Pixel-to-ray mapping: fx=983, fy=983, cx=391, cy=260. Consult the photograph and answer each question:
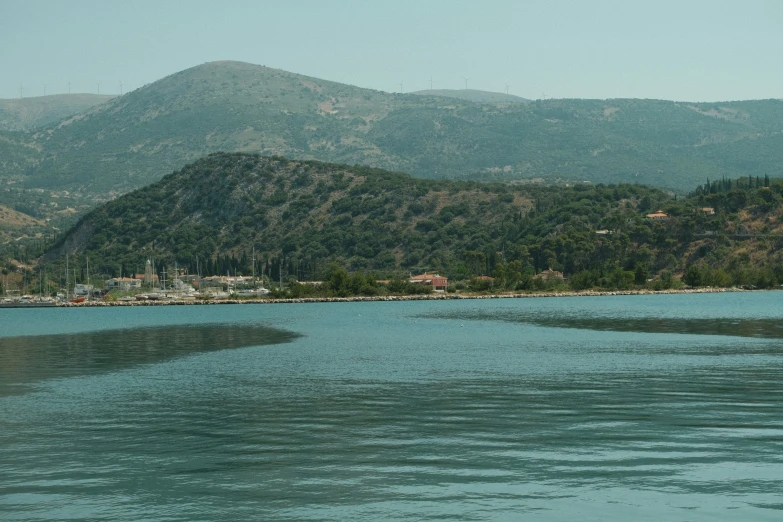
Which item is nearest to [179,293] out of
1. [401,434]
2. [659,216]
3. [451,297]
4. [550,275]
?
[451,297]

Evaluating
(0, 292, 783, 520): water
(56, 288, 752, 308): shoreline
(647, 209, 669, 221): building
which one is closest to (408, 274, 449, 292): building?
(56, 288, 752, 308): shoreline

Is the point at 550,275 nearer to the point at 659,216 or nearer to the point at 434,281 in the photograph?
the point at 434,281

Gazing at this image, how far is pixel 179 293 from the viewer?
188m

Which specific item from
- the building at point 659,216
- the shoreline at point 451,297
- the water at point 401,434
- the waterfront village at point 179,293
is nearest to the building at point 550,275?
the shoreline at point 451,297

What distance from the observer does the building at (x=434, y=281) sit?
174 m

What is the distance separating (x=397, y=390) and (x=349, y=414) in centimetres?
633

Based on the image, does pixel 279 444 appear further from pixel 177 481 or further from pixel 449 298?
pixel 449 298

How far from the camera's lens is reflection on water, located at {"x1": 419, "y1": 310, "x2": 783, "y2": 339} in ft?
221

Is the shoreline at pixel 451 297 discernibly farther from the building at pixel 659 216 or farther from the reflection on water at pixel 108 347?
the reflection on water at pixel 108 347

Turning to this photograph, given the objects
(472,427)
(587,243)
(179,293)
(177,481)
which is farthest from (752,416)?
(179,293)

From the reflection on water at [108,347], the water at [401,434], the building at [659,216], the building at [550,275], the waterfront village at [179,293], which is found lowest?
the reflection on water at [108,347]

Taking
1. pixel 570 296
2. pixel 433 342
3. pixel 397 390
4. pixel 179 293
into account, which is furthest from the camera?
pixel 179 293

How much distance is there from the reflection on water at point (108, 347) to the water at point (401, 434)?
615 mm

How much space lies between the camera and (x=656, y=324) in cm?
7900
